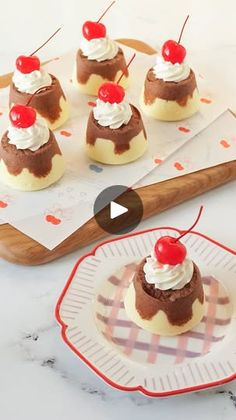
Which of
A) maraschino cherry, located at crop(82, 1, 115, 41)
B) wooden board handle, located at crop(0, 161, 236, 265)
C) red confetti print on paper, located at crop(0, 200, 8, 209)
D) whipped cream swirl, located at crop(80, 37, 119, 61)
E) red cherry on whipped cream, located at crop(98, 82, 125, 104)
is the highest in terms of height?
maraschino cherry, located at crop(82, 1, 115, 41)

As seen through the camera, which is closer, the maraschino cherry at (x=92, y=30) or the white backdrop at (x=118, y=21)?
the maraschino cherry at (x=92, y=30)

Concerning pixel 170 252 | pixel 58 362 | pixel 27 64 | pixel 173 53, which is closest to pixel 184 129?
pixel 173 53

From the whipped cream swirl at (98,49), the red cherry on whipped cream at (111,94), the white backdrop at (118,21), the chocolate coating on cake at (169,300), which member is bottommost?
the white backdrop at (118,21)

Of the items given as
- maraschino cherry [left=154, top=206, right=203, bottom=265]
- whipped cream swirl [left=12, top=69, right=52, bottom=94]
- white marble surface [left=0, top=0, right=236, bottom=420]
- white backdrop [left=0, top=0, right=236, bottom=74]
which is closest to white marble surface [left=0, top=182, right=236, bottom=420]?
white marble surface [left=0, top=0, right=236, bottom=420]

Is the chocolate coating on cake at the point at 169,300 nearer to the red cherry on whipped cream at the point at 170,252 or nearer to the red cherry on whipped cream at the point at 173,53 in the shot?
the red cherry on whipped cream at the point at 170,252

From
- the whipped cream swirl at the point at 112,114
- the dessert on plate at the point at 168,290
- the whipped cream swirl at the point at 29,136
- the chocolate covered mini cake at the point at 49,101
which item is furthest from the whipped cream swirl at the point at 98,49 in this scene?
the dessert on plate at the point at 168,290

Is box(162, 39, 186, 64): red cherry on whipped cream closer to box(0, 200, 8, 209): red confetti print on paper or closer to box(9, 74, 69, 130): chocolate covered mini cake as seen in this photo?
box(9, 74, 69, 130): chocolate covered mini cake

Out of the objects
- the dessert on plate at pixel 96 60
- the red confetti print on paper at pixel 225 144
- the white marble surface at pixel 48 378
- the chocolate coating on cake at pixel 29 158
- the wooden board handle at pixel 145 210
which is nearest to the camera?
the white marble surface at pixel 48 378
